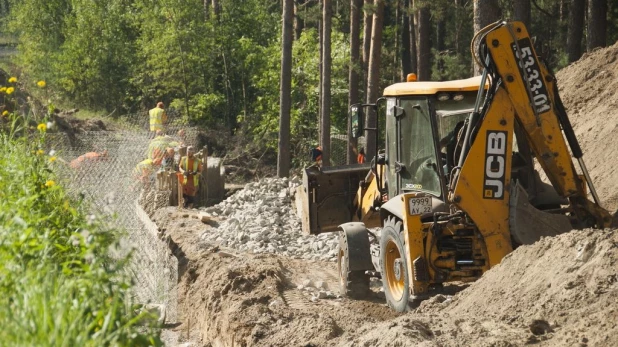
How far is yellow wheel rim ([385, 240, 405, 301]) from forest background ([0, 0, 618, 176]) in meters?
15.8

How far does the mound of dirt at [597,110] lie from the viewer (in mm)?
15469

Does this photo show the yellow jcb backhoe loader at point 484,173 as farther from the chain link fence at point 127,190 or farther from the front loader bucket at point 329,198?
the front loader bucket at point 329,198

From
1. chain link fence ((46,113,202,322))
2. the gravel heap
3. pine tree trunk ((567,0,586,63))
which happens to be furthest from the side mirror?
pine tree trunk ((567,0,586,63))

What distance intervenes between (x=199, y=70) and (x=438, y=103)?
94.8 feet

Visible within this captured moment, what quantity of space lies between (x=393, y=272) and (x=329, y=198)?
10.5ft

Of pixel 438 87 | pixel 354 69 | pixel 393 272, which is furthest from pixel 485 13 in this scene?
pixel 354 69

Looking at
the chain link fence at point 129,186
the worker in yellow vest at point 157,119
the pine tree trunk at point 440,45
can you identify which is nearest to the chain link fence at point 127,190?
the chain link fence at point 129,186

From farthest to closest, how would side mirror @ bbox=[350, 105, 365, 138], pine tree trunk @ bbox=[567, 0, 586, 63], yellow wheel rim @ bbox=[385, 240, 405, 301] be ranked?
pine tree trunk @ bbox=[567, 0, 586, 63] → side mirror @ bbox=[350, 105, 365, 138] → yellow wheel rim @ bbox=[385, 240, 405, 301]

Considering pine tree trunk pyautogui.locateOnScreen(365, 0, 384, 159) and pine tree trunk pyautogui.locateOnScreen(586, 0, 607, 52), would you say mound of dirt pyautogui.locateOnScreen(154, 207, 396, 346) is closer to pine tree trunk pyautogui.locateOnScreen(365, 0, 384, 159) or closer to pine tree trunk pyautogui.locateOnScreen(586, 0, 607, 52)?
pine tree trunk pyautogui.locateOnScreen(365, 0, 384, 159)

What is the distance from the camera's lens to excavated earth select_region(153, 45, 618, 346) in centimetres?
773

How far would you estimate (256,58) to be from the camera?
39.0 metres

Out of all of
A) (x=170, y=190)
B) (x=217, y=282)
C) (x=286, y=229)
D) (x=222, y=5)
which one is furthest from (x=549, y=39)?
(x=217, y=282)

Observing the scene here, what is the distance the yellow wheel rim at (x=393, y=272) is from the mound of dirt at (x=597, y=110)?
159 inches

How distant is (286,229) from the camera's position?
18406 mm
